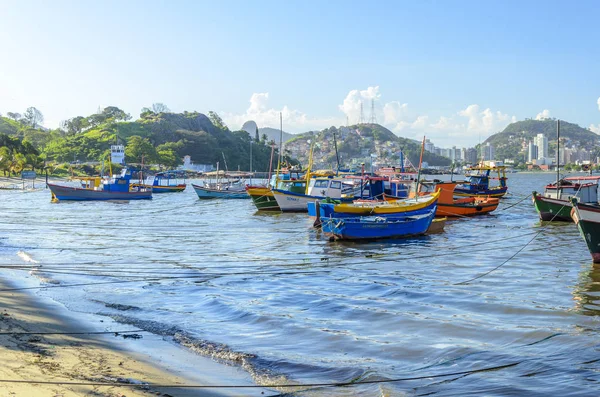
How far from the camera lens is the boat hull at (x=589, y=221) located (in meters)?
17.7

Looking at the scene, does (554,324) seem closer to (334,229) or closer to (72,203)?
(334,229)

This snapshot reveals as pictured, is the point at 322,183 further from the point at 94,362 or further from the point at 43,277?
the point at 94,362

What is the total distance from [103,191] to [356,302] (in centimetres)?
5042

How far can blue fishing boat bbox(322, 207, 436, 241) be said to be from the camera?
24625mm

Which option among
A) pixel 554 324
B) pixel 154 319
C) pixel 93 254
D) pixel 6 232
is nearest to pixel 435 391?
pixel 554 324

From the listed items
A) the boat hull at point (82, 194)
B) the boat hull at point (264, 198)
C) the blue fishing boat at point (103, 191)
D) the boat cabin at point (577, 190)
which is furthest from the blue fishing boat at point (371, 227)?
the boat hull at point (82, 194)

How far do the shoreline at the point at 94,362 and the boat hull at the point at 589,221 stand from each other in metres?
12.7

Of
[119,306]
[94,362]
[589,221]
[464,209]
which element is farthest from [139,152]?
[94,362]

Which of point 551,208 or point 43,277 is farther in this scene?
point 551,208

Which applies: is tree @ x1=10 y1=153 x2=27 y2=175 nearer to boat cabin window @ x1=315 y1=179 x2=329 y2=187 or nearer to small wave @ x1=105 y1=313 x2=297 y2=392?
boat cabin window @ x1=315 y1=179 x2=329 y2=187

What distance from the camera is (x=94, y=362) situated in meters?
8.69

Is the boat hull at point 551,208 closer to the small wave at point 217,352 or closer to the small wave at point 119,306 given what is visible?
the small wave at point 119,306

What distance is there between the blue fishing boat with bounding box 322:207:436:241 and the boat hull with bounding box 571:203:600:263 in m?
8.29

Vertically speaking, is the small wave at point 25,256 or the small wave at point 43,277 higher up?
the small wave at point 25,256
